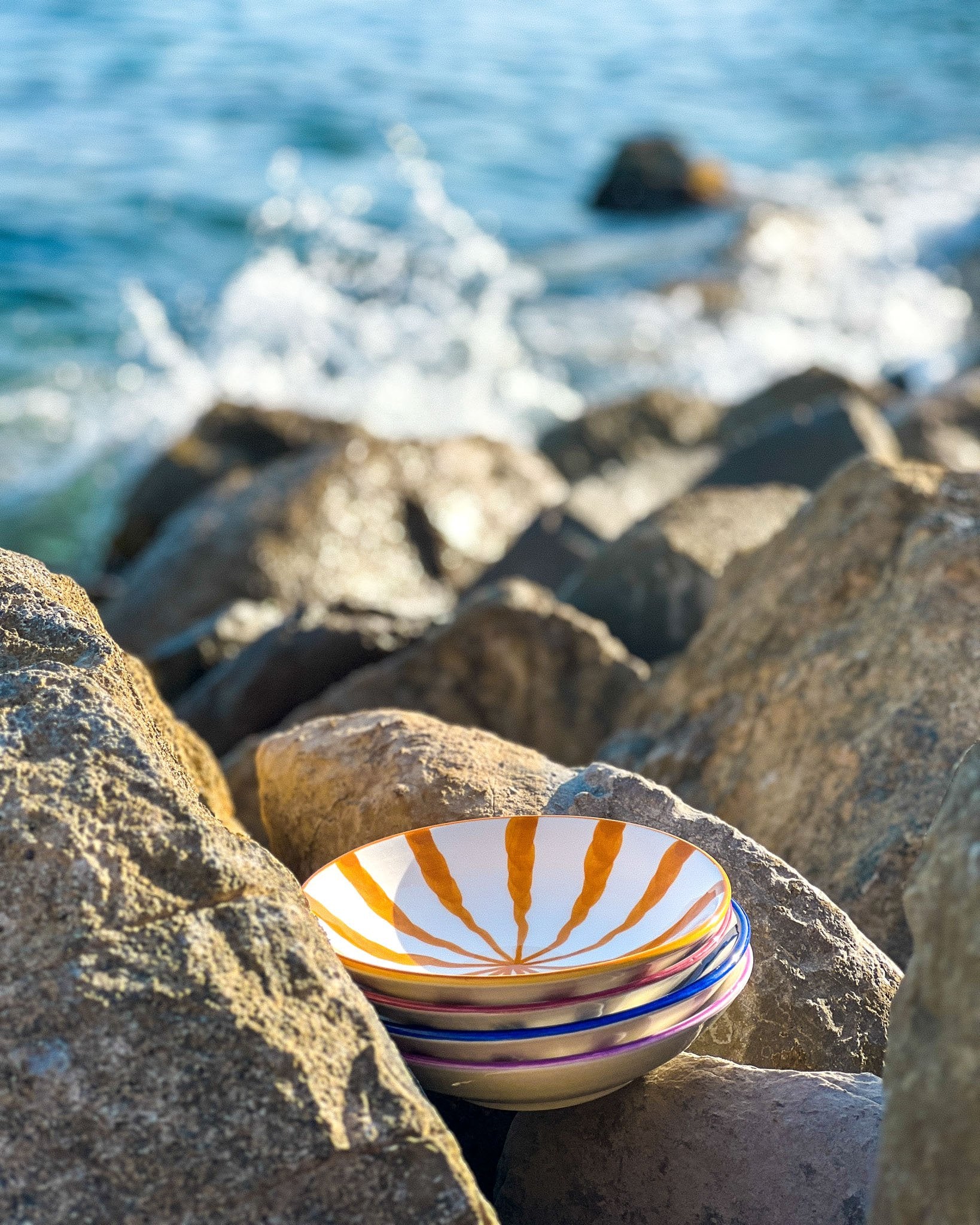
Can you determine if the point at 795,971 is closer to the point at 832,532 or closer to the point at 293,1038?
the point at 293,1038

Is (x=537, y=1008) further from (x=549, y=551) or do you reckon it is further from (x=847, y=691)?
(x=549, y=551)

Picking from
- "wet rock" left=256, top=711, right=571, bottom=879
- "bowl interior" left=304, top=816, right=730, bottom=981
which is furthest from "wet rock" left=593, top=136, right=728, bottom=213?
"bowl interior" left=304, top=816, right=730, bottom=981

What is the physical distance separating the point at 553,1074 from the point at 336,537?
4273 millimetres

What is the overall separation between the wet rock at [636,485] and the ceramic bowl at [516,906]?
3452 millimetres

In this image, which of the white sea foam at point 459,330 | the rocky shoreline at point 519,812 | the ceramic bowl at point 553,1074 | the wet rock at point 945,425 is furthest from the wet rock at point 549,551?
the white sea foam at point 459,330

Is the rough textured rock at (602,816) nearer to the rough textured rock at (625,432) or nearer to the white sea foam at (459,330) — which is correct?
the rough textured rock at (625,432)

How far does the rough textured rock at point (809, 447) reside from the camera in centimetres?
527

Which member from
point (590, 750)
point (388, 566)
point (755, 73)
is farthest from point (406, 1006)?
point (755, 73)

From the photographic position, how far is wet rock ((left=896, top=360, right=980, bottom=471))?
5879 millimetres

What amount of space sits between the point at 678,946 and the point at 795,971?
1.40 ft

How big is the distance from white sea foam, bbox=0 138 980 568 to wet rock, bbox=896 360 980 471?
2653 mm

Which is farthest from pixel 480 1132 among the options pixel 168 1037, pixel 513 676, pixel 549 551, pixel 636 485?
pixel 636 485

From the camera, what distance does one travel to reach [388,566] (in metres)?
5.75

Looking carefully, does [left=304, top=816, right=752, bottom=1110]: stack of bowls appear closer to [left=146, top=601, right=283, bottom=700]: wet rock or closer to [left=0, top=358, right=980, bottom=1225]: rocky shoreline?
[left=0, top=358, right=980, bottom=1225]: rocky shoreline
